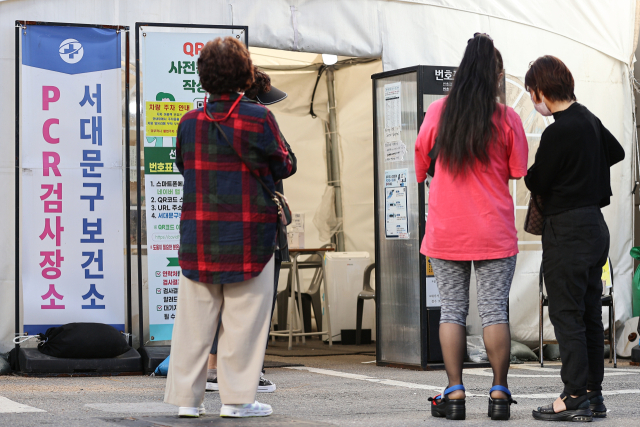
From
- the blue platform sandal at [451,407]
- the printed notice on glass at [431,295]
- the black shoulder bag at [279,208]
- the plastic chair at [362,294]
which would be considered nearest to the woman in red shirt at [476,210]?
the blue platform sandal at [451,407]

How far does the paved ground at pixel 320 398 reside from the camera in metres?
3.35

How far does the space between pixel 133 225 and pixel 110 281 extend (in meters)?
0.43

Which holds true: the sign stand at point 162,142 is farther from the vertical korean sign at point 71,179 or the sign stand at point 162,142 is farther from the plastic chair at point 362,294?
the plastic chair at point 362,294

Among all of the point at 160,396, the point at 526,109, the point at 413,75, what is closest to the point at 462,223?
the point at 160,396

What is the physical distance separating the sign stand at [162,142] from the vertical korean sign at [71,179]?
0.67 ft

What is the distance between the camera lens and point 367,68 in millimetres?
8633

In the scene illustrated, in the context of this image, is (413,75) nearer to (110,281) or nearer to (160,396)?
(110,281)

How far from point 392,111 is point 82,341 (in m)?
2.70

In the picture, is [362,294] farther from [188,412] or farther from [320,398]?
[188,412]

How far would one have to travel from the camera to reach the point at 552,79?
11.5 feet

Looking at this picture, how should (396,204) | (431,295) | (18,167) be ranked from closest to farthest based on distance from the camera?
(18,167)
(431,295)
(396,204)

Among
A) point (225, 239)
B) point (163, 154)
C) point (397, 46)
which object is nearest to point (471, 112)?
point (225, 239)

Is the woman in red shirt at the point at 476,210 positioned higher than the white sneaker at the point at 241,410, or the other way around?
→ the woman in red shirt at the point at 476,210

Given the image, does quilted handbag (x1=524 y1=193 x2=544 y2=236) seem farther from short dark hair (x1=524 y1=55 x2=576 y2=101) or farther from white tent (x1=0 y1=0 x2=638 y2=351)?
white tent (x1=0 y1=0 x2=638 y2=351)
